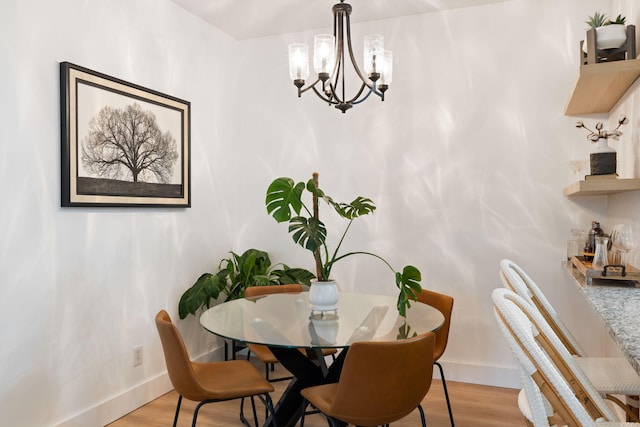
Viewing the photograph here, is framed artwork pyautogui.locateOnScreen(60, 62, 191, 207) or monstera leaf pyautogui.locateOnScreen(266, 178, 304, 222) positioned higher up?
framed artwork pyautogui.locateOnScreen(60, 62, 191, 207)

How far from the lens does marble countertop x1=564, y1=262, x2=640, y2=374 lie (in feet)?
3.86

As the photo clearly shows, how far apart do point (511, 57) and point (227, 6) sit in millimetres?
1981

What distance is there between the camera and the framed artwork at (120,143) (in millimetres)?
2643

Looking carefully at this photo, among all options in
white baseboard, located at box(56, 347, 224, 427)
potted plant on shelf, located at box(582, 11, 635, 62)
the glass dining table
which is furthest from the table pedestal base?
potted plant on shelf, located at box(582, 11, 635, 62)

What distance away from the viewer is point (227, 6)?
3514mm

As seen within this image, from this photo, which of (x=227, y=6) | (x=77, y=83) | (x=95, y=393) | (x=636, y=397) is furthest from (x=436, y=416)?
(x=227, y=6)

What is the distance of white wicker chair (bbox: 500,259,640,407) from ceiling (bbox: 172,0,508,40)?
6.85ft

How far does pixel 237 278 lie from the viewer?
12.2 ft

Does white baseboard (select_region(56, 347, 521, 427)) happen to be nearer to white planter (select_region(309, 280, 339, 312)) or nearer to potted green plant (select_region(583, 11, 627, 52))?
white planter (select_region(309, 280, 339, 312))

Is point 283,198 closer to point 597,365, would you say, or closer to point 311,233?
point 311,233

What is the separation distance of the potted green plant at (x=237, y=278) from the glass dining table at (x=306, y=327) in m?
0.73

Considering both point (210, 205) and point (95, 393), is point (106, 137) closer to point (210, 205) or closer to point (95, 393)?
point (210, 205)

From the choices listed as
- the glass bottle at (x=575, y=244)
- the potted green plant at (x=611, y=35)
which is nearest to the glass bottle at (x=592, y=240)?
the glass bottle at (x=575, y=244)

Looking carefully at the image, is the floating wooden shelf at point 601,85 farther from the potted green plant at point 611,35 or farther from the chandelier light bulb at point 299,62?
the chandelier light bulb at point 299,62
